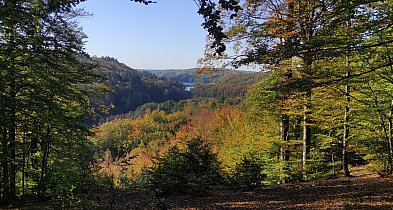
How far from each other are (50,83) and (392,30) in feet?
33.7

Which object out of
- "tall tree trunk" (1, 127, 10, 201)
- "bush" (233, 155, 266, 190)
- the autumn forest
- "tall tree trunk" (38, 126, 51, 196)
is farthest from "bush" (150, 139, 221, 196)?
"tall tree trunk" (1, 127, 10, 201)

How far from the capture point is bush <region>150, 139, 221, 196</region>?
11.3 metres

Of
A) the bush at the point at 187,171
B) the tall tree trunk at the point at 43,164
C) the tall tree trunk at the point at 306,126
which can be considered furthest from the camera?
the tall tree trunk at the point at 306,126

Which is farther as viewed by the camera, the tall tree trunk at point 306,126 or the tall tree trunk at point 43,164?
the tall tree trunk at point 306,126

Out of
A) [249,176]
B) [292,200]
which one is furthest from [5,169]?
[292,200]

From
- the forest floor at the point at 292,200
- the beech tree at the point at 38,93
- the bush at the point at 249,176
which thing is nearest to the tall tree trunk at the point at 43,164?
the beech tree at the point at 38,93

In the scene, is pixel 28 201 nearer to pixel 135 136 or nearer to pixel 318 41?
pixel 318 41

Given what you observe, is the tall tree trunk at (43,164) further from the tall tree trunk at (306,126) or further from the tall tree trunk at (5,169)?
the tall tree trunk at (306,126)

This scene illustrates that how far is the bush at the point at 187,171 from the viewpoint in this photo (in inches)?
444

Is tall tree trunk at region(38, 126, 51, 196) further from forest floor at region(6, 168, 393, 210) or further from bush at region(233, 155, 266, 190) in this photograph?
bush at region(233, 155, 266, 190)

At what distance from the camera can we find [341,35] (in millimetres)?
7891

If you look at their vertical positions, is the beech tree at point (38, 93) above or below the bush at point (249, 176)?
above

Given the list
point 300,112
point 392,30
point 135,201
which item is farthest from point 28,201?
point 392,30

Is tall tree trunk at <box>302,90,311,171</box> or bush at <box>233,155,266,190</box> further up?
Result: tall tree trunk at <box>302,90,311,171</box>
